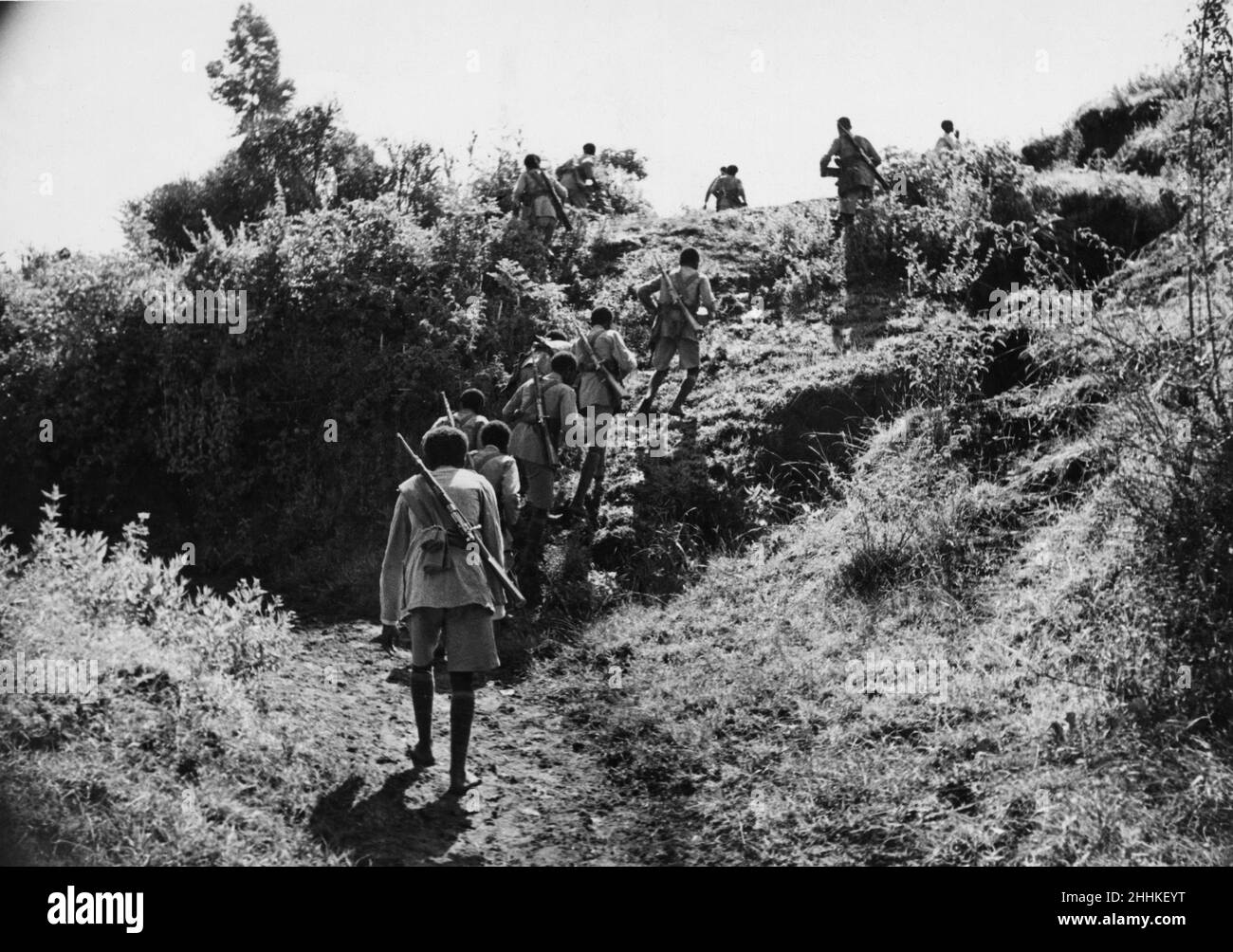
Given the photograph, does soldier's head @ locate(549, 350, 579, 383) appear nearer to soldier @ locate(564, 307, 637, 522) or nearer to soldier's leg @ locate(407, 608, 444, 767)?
soldier @ locate(564, 307, 637, 522)

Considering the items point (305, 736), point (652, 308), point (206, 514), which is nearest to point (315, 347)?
point (206, 514)

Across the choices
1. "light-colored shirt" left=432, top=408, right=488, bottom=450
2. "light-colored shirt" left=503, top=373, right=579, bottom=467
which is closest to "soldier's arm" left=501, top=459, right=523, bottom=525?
"light-colored shirt" left=432, top=408, right=488, bottom=450

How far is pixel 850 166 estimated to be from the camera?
15336mm

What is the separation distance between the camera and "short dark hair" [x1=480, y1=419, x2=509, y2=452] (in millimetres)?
9391

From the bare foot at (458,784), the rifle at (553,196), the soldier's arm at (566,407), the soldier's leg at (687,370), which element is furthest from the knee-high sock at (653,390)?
the bare foot at (458,784)

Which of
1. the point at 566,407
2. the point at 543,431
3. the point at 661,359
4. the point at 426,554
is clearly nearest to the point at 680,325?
the point at 661,359

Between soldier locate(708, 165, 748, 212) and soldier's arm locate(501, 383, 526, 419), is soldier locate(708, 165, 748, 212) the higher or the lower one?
the higher one

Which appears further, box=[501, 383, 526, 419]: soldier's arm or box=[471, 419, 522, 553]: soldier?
box=[501, 383, 526, 419]: soldier's arm

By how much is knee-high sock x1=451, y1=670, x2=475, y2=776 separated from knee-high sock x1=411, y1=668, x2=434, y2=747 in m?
0.23

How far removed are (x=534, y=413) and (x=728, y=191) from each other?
1106 cm

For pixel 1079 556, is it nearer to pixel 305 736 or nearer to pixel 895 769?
pixel 895 769

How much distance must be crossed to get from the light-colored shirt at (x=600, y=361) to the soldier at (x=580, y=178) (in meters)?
7.45

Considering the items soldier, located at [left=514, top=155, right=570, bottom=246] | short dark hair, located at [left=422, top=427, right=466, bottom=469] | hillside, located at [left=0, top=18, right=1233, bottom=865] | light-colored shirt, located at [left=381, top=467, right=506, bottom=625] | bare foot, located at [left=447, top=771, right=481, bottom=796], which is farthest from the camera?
soldier, located at [left=514, top=155, right=570, bottom=246]

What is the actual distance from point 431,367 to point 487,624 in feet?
20.8
